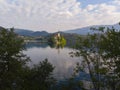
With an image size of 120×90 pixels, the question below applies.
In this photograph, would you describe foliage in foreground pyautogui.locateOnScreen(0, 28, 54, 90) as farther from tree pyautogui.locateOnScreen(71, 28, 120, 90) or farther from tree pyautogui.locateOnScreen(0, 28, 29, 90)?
tree pyautogui.locateOnScreen(71, 28, 120, 90)

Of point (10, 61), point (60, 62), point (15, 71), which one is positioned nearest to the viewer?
point (10, 61)

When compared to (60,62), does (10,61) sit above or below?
above

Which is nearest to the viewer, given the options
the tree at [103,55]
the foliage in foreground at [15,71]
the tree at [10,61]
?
the tree at [103,55]

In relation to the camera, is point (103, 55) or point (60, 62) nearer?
point (103, 55)

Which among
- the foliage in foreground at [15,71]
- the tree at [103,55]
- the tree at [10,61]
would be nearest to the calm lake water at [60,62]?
the foliage in foreground at [15,71]

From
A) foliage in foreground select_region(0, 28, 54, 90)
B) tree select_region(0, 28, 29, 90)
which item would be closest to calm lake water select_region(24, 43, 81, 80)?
foliage in foreground select_region(0, 28, 54, 90)

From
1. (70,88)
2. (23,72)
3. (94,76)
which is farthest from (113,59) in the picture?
(23,72)

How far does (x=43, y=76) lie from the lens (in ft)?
79.5

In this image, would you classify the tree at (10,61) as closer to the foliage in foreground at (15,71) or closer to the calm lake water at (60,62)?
the foliage in foreground at (15,71)

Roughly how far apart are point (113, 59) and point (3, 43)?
10661 mm

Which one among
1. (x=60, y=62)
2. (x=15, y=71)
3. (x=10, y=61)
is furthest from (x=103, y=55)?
(x=60, y=62)

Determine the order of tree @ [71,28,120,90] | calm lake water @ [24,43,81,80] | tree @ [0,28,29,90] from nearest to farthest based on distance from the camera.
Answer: tree @ [71,28,120,90] → tree @ [0,28,29,90] → calm lake water @ [24,43,81,80]

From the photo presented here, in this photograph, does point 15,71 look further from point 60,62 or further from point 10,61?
point 60,62

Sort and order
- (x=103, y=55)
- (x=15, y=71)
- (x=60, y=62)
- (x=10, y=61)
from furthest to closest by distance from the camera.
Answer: (x=60, y=62) < (x=103, y=55) < (x=15, y=71) < (x=10, y=61)
